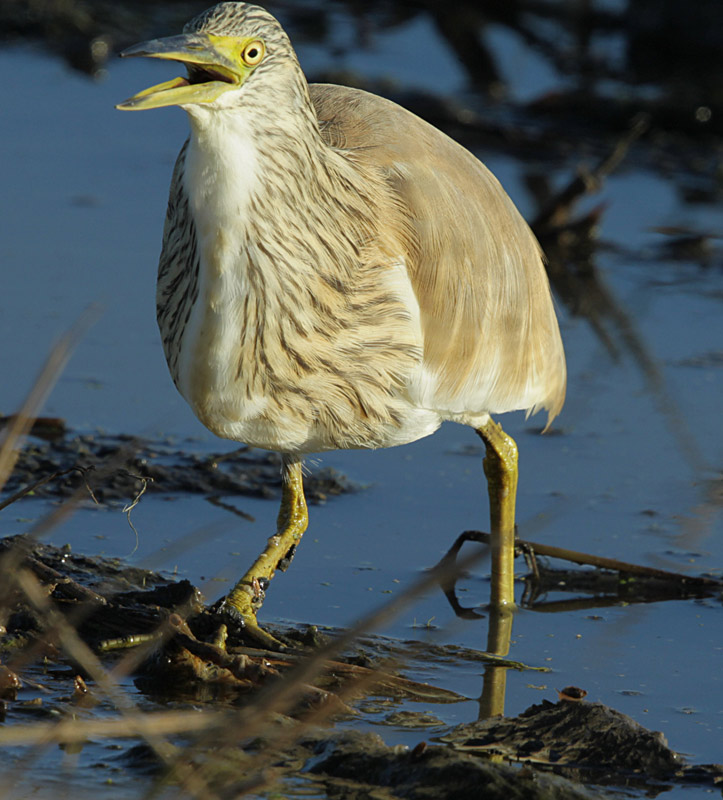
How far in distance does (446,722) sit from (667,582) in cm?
105

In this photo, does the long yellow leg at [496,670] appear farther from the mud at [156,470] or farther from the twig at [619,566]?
the mud at [156,470]

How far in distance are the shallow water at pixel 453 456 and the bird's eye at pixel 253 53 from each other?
95 centimetres

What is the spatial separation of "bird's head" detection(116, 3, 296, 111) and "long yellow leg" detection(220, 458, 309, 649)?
1.23 metres

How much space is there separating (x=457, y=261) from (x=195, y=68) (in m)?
1.17

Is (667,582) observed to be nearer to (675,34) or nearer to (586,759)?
(586,759)

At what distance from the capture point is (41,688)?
9.86 feet

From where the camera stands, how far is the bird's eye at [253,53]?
2.82m

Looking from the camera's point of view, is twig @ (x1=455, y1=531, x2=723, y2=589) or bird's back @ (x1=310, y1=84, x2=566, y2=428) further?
twig @ (x1=455, y1=531, x2=723, y2=589)

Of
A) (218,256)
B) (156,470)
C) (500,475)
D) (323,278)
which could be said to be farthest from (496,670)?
(156,470)

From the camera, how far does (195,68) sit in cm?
285

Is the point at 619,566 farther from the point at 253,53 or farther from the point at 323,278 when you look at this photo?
the point at 253,53

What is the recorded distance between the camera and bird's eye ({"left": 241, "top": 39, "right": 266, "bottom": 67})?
282 cm

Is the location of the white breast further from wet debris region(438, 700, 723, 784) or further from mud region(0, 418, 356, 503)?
mud region(0, 418, 356, 503)

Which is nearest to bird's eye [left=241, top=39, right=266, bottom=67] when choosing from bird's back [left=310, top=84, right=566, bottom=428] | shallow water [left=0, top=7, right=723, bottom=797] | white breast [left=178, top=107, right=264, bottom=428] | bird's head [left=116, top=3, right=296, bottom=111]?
bird's head [left=116, top=3, right=296, bottom=111]
